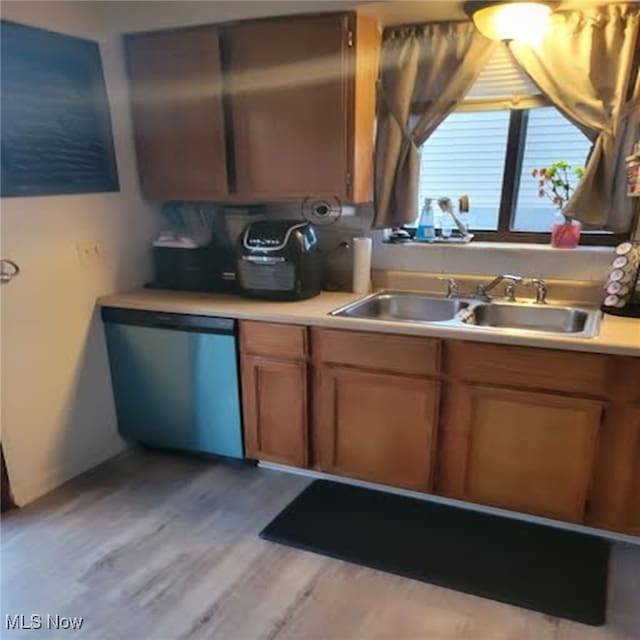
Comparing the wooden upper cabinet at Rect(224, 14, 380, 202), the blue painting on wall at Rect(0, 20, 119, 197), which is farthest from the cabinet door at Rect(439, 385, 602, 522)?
the blue painting on wall at Rect(0, 20, 119, 197)

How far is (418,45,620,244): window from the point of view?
2.47m

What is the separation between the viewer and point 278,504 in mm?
2373

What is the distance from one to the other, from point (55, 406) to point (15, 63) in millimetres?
1434

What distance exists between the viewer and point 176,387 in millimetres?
2621

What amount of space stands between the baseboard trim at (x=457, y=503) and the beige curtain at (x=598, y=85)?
1246mm

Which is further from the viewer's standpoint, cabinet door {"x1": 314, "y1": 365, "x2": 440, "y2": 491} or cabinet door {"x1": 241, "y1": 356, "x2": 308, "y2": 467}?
cabinet door {"x1": 241, "y1": 356, "x2": 308, "y2": 467}

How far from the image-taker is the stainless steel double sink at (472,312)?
2.31 m

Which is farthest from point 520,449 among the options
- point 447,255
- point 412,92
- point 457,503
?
point 412,92

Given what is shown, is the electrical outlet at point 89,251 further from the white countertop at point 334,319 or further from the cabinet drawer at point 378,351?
the cabinet drawer at point 378,351

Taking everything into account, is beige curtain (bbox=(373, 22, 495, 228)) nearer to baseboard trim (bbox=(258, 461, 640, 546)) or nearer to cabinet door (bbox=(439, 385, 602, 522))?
cabinet door (bbox=(439, 385, 602, 522))

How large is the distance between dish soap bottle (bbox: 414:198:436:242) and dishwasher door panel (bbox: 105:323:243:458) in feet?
3.58
